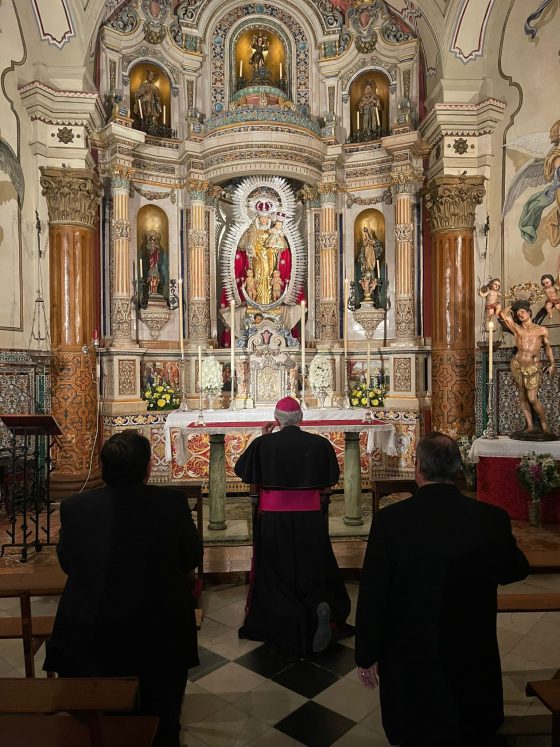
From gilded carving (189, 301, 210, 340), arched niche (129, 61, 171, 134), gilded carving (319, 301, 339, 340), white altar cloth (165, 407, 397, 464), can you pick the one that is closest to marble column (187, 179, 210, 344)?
gilded carving (189, 301, 210, 340)

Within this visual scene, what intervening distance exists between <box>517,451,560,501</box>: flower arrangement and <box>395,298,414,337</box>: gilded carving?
3.86m

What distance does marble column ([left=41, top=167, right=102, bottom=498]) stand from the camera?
30.8 feet

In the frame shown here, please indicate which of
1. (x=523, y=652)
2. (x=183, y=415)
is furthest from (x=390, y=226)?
(x=523, y=652)

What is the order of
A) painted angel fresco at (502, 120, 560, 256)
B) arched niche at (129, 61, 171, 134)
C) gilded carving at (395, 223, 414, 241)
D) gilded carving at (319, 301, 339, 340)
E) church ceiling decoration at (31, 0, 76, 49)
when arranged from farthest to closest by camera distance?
1. gilded carving at (319, 301, 339, 340)
2. arched niche at (129, 61, 171, 134)
3. gilded carving at (395, 223, 414, 241)
4. church ceiling decoration at (31, 0, 76, 49)
5. painted angel fresco at (502, 120, 560, 256)

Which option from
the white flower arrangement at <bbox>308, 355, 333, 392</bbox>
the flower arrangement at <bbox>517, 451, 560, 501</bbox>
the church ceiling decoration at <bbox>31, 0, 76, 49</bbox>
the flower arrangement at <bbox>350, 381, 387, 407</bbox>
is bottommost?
the flower arrangement at <bbox>517, 451, 560, 501</bbox>

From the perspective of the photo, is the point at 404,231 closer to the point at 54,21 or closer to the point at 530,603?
the point at 54,21

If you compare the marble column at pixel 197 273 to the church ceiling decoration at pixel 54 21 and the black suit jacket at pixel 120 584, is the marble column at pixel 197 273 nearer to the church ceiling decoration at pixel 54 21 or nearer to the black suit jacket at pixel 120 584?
the church ceiling decoration at pixel 54 21

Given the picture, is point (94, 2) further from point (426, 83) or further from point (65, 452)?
point (65, 452)

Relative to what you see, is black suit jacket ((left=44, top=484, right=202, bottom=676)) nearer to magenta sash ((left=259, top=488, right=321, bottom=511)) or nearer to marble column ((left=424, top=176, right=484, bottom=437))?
magenta sash ((left=259, top=488, right=321, bottom=511))

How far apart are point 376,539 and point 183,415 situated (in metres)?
5.99

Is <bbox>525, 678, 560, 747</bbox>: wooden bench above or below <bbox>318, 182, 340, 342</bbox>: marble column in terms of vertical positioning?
below

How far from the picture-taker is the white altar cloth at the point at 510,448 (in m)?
7.38

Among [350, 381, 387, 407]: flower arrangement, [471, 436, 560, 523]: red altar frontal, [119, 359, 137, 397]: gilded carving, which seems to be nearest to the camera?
[471, 436, 560, 523]: red altar frontal

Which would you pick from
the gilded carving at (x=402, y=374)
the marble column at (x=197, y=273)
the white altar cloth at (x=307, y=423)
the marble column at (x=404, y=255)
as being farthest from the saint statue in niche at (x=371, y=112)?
the white altar cloth at (x=307, y=423)
